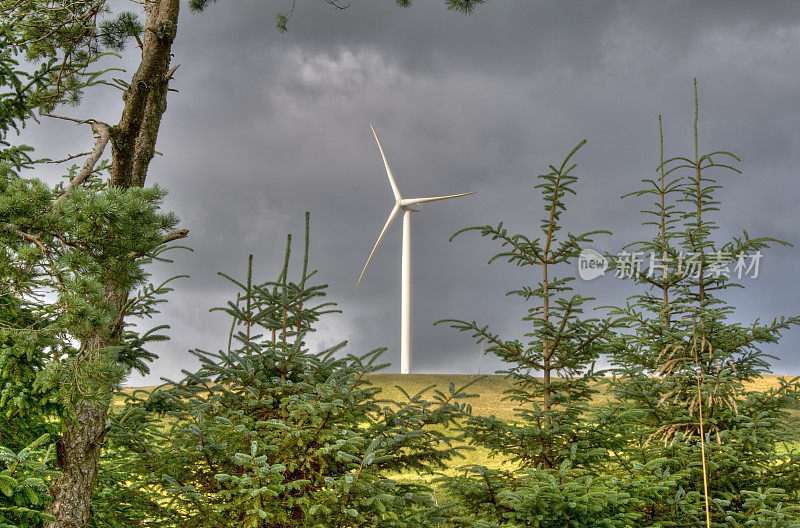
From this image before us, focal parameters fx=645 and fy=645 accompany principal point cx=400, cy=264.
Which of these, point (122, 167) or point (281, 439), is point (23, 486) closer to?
point (281, 439)

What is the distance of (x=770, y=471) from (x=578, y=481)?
12.4 feet

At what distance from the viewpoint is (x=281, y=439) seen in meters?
5.93

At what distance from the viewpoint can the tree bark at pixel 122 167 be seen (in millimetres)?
5891

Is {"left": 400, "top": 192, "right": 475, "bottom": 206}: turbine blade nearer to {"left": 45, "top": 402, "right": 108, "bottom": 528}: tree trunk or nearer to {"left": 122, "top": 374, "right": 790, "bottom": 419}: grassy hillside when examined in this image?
{"left": 122, "top": 374, "right": 790, "bottom": 419}: grassy hillside

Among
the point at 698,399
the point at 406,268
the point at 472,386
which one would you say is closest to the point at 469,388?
the point at 472,386

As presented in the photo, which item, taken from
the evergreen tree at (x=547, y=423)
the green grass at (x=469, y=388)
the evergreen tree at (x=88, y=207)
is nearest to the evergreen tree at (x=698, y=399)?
the evergreen tree at (x=547, y=423)

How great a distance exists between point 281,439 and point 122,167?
327 cm

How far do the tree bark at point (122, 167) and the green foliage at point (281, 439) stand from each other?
1.20 feet

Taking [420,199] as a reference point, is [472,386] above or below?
below

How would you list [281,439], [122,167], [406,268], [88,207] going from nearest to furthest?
1. [88,207]
2. [281,439]
3. [122,167]
4. [406,268]

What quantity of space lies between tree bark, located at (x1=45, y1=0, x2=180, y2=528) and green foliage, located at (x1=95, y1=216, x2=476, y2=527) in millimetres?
366

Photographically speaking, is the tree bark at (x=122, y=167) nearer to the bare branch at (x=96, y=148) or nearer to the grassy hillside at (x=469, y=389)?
the bare branch at (x=96, y=148)

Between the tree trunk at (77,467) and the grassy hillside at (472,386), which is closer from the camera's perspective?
the tree trunk at (77,467)

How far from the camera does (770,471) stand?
8.17 meters
